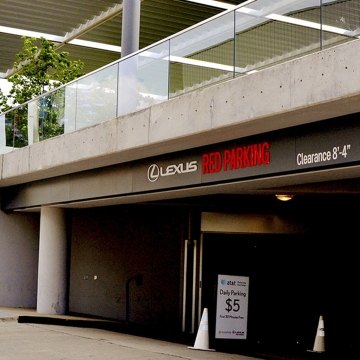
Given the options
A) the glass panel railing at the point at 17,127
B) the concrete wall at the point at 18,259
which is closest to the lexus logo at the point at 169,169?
the glass panel railing at the point at 17,127

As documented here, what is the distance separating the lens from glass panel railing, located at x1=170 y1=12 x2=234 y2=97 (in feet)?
43.4

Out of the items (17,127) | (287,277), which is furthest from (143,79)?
(287,277)

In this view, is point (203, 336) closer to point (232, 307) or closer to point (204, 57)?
point (232, 307)

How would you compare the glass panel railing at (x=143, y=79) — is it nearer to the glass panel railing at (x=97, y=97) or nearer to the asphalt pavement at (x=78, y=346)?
the glass panel railing at (x=97, y=97)

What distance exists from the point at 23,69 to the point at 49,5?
322 cm

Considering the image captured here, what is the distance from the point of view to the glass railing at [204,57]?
11.3 m

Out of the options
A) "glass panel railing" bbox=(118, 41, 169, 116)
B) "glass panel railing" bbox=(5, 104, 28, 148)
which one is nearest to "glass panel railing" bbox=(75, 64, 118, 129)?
"glass panel railing" bbox=(118, 41, 169, 116)

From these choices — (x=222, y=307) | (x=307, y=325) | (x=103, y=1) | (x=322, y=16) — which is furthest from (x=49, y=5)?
(x=322, y=16)

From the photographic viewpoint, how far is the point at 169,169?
1511cm

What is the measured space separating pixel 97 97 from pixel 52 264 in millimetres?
6064

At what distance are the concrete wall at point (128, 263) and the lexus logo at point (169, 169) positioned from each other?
24.8 ft

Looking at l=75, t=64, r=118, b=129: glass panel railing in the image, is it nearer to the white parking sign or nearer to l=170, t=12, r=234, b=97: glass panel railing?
l=170, t=12, r=234, b=97: glass panel railing

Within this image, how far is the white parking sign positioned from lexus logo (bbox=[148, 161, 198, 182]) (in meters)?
2.10

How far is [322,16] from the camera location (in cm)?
1121
